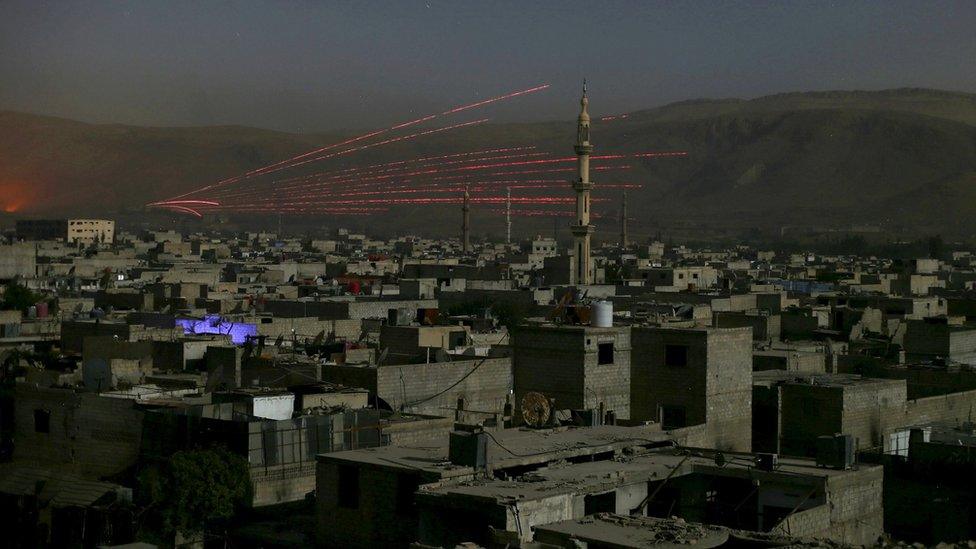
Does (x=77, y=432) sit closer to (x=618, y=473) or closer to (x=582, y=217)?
(x=618, y=473)

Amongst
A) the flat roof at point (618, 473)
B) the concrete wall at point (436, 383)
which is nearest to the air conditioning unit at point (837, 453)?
the flat roof at point (618, 473)

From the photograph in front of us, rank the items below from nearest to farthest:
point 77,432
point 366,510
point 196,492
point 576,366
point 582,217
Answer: point 366,510
point 196,492
point 77,432
point 576,366
point 582,217

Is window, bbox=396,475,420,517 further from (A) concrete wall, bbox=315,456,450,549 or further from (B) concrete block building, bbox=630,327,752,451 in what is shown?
(B) concrete block building, bbox=630,327,752,451

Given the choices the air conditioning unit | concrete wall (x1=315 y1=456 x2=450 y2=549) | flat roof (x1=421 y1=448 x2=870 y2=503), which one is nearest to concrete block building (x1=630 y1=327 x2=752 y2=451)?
flat roof (x1=421 y1=448 x2=870 y2=503)

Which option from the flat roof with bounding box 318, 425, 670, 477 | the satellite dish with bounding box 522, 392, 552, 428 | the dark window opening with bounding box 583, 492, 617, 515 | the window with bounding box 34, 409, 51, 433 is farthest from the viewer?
the window with bounding box 34, 409, 51, 433

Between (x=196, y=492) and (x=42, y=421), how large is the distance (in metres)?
4.43

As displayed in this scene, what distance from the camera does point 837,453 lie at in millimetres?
12969

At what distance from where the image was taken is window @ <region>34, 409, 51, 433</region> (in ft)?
54.6

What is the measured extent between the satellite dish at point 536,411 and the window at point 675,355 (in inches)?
137

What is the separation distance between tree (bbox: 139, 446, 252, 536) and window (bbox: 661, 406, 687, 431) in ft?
20.9

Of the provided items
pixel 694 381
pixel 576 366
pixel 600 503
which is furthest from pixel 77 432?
pixel 694 381

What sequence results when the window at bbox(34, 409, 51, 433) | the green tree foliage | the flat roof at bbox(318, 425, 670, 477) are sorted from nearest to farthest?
the flat roof at bbox(318, 425, 670, 477) → the window at bbox(34, 409, 51, 433) → the green tree foliage

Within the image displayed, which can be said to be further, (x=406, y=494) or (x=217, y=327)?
(x=217, y=327)

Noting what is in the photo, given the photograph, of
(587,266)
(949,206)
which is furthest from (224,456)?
(949,206)
